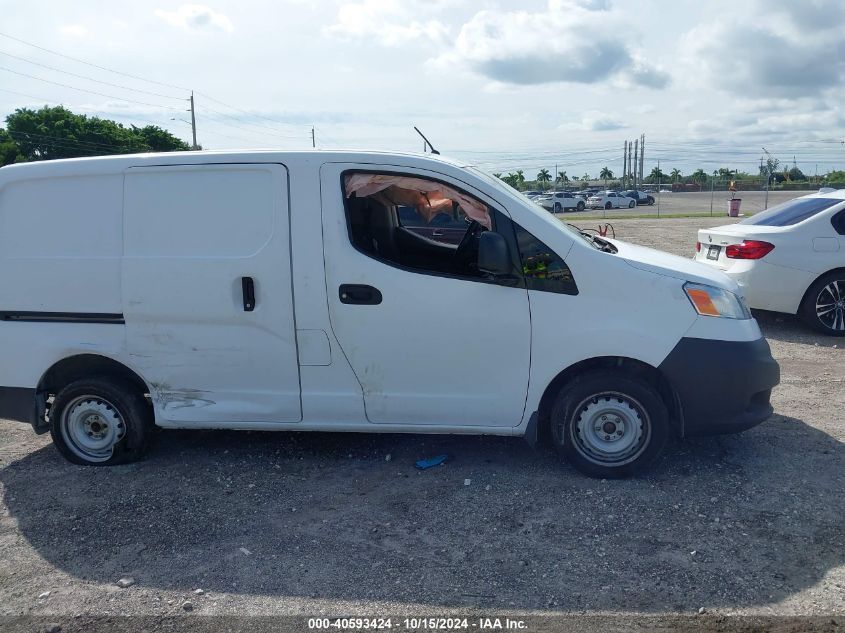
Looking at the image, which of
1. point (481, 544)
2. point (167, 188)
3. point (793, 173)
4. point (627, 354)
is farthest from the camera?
point (793, 173)

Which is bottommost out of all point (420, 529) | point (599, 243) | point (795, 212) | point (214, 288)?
point (420, 529)

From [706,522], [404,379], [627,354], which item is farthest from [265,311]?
[706,522]

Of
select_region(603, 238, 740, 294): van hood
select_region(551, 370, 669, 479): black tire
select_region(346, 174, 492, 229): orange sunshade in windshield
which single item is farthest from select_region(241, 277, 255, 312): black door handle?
select_region(603, 238, 740, 294): van hood

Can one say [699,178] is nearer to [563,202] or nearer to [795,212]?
[563,202]

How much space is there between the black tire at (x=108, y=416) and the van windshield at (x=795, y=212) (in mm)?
7166

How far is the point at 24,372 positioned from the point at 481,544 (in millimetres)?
3268

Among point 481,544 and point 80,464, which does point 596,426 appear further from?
point 80,464

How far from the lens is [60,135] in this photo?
173 feet

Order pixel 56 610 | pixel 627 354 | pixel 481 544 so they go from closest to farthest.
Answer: pixel 56 610, pixel 481 544, pixel 627 354

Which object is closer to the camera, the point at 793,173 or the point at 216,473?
the point at 216,473

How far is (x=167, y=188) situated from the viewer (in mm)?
4770

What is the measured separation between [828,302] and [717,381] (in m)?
4.77

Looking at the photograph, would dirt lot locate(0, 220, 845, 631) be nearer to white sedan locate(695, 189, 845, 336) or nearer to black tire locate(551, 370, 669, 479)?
black tire locate(551, 370, 669, 479)

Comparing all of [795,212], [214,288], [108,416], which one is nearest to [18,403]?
[108,416]
